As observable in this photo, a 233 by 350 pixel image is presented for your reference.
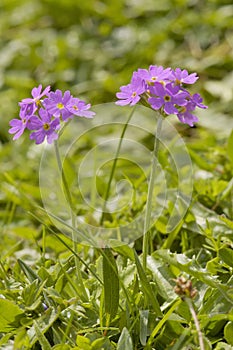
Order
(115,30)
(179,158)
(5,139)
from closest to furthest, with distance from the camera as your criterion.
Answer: (179,158), (5,139), (115,30)

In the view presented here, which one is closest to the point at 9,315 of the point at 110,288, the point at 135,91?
the point at 110,288

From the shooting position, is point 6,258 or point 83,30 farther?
point 83,30

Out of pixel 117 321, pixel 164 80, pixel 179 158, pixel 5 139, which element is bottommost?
pixel 5 139

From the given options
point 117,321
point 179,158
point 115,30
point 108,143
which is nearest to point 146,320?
point 117,321

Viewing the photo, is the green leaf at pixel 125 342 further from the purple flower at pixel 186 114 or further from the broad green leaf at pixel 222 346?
the purple flower at pixel 186 114

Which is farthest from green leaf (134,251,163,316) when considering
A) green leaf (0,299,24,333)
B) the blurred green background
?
the blurred green background

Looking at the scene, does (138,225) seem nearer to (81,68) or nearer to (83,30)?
(81,68)
